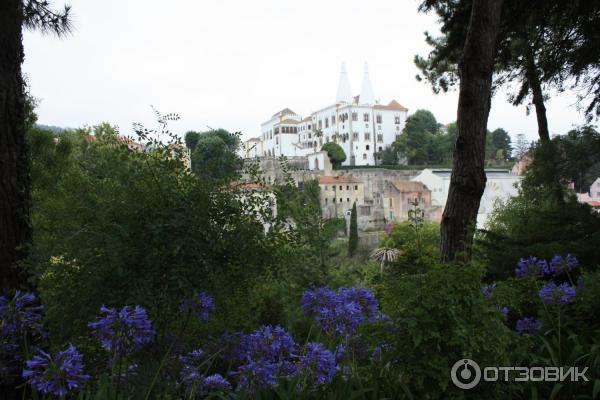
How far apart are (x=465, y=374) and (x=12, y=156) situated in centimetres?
235

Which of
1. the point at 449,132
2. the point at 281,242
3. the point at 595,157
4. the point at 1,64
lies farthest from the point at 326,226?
the point at 449,132

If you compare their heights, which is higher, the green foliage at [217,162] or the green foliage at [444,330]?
the green foliage at [217,162]

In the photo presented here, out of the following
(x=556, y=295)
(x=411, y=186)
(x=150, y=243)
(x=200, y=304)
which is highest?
(x=150, y=243)

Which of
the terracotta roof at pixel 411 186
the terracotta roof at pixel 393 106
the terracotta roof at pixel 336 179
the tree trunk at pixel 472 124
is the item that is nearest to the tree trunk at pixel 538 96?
the tree trunk at pixel 472 124

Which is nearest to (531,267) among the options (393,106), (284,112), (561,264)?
(561,264)

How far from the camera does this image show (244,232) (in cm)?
221

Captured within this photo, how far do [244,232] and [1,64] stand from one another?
1557mm

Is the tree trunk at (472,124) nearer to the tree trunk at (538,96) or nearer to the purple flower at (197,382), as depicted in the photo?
the purple flower at (197,382)

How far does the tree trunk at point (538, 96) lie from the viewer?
24.6 ft

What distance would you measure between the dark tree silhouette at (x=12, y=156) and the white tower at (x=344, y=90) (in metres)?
83.6

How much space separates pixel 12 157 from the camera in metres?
2.51

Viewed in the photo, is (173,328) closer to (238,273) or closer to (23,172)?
(238,273)

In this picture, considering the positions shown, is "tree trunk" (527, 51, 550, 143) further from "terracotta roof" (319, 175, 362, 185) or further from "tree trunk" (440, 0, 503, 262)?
"terracotta roof" (319, 175, 362, 185)

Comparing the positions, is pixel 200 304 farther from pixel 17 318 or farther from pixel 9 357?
pixel 9 357
